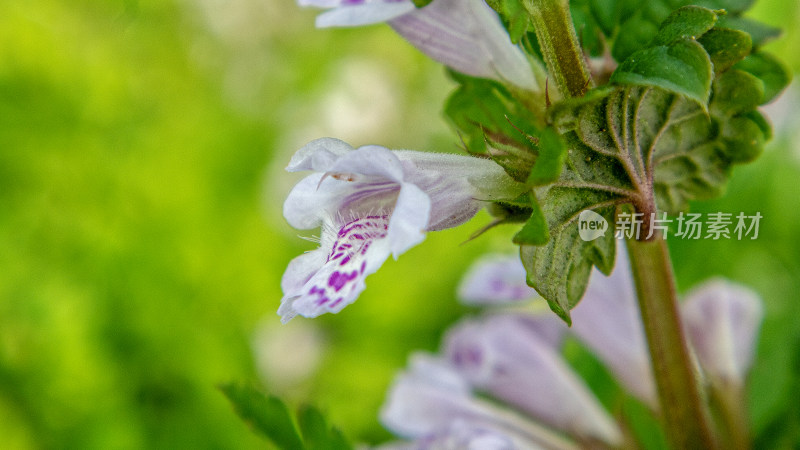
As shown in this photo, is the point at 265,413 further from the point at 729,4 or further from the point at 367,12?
the point at 729,4

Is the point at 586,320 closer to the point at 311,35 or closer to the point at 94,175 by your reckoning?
the point at 94,175

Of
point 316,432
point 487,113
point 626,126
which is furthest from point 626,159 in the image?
point 316,432

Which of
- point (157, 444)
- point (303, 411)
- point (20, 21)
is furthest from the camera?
point (20, 21)

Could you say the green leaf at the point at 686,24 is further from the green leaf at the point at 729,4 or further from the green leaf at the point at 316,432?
the green leaf at the point at 316,432

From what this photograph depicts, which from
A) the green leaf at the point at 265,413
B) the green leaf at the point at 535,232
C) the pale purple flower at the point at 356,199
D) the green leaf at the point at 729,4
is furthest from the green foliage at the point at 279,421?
the green leaf at the point at 729,4

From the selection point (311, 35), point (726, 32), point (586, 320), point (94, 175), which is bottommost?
point (586, 320)

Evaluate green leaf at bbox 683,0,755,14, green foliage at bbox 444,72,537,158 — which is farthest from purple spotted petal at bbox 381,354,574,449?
green leaf at bbox 683,0,755,14

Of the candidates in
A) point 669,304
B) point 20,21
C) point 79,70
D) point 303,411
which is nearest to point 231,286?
point 79,70
